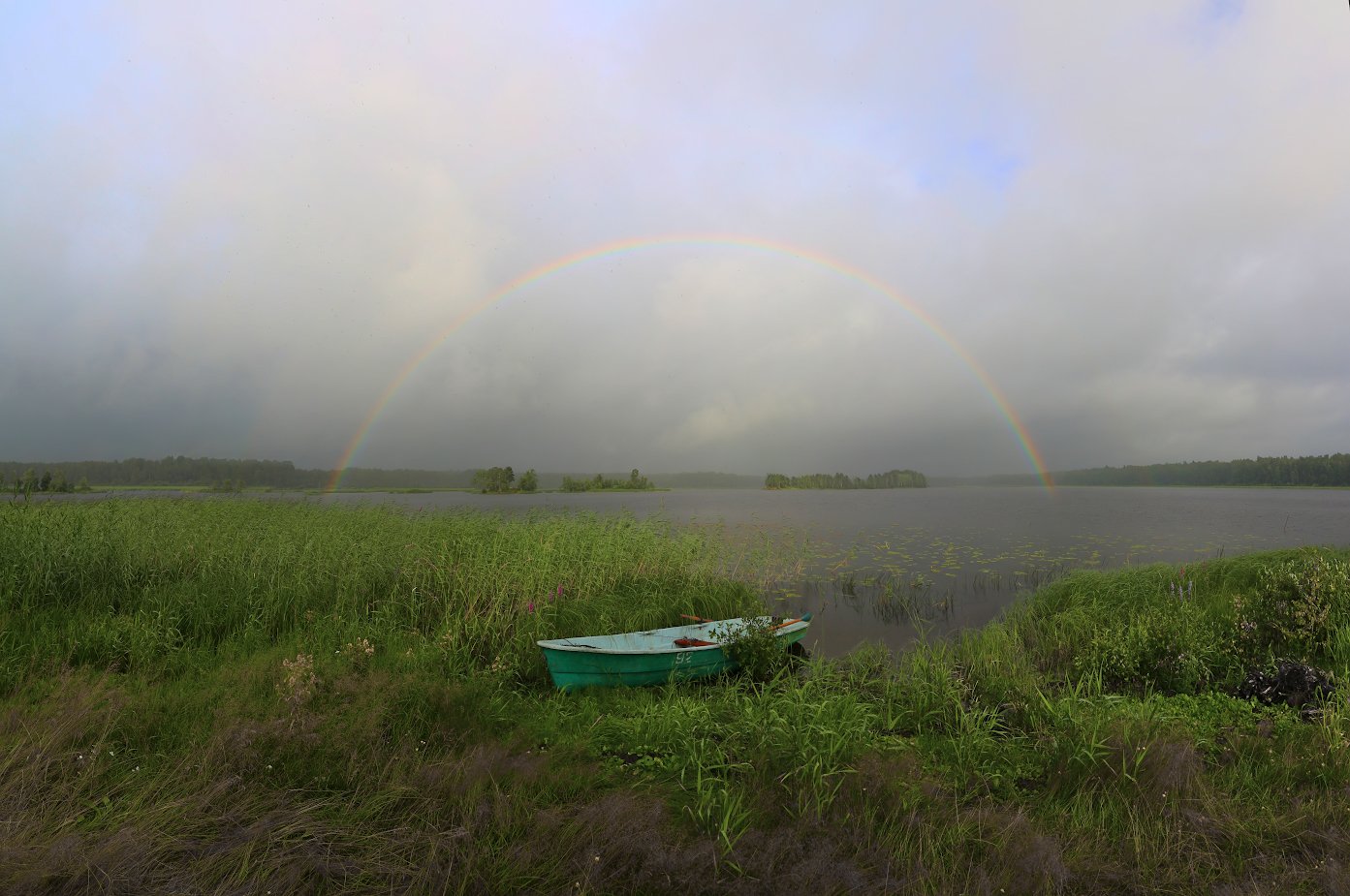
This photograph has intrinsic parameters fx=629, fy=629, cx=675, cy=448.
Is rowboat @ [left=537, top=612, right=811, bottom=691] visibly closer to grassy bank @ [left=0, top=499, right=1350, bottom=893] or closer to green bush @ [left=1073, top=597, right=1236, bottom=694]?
grassy bank @ [left=0, top=499, right=1350, bottom=893]

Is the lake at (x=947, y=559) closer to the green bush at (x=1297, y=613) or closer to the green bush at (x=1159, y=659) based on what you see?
the green bush at (x=1159, y=659)

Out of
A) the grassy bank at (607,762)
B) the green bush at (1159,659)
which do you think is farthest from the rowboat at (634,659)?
the green bush at (1159,659)

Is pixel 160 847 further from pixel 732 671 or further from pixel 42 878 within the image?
pixel 732 671

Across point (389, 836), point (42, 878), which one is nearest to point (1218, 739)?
point (389, 836)

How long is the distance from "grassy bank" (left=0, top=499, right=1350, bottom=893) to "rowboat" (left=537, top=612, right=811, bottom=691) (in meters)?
0.30

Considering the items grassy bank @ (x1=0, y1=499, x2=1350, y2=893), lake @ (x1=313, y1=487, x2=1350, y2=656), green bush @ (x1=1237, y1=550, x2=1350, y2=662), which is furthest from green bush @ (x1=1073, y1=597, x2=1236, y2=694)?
lake @ (x1=313, y1=487, x2=1350, y2=656)

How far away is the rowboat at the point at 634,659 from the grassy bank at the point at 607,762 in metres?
0.30

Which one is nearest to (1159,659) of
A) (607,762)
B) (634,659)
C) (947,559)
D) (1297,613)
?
(1297,613)

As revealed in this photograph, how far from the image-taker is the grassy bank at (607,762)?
2.93 m

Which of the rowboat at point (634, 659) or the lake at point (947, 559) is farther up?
the rowboat at point (634, 659)

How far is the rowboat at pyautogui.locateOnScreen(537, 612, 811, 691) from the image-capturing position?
283 inches

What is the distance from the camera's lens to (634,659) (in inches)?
293

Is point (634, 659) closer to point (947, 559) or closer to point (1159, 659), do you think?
point (1159, 659)

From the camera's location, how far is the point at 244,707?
444cm
